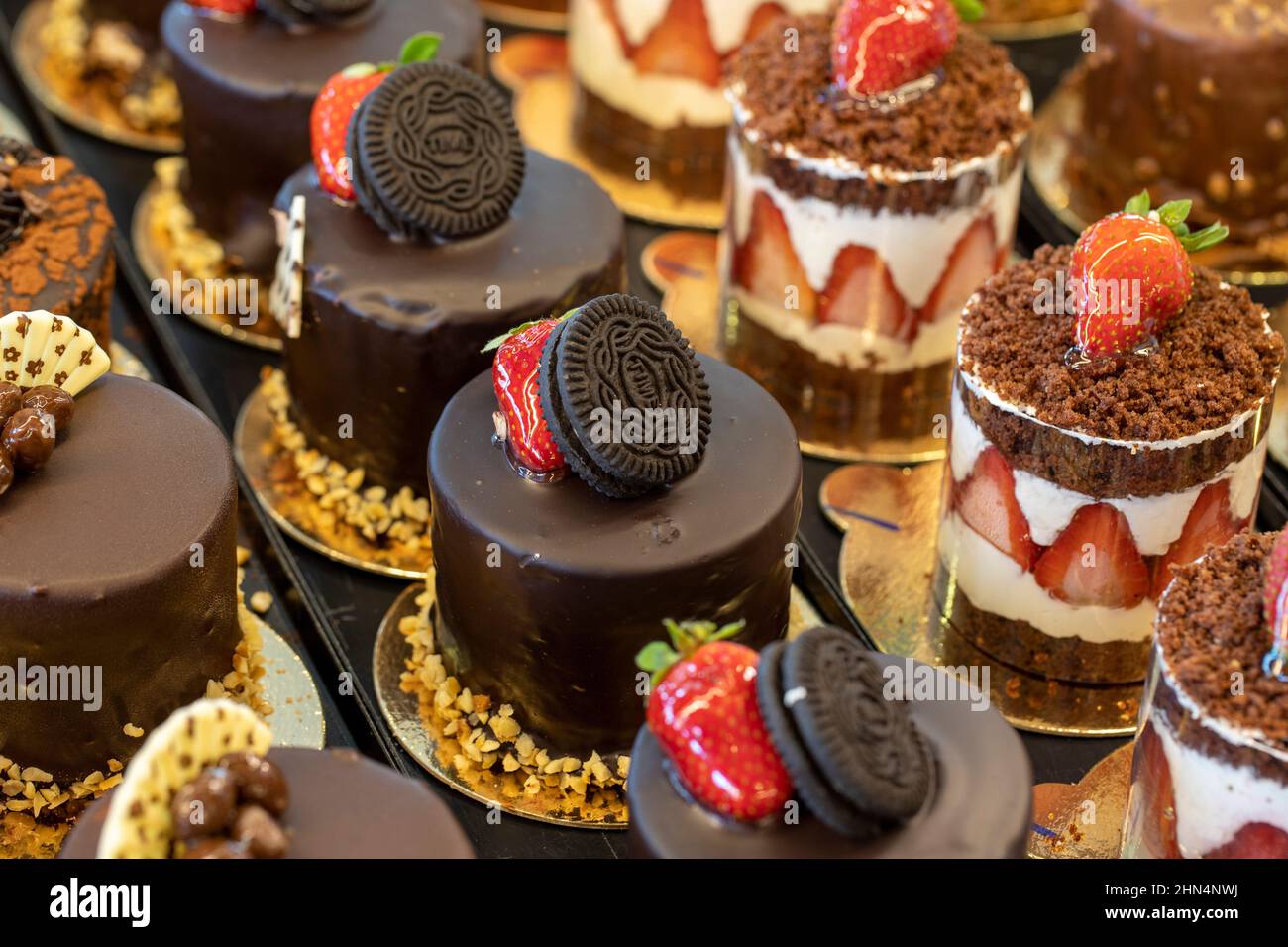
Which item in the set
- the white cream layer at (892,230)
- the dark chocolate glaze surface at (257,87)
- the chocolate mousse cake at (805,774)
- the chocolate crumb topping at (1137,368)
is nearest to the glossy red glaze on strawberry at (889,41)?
the white cream layer at (892,230)

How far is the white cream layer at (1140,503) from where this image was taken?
2781 millimetres

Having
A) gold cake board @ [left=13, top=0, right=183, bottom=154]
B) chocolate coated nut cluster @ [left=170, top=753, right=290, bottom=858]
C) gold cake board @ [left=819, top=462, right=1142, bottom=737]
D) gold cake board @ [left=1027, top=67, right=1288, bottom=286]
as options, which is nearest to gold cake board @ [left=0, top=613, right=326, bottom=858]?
chocolate coated nut cluster @ [left=170, top=753, right=290, bottom=858]

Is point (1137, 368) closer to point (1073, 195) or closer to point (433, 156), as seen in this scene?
point (433, 156)

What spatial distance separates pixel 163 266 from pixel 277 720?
137 centimetres

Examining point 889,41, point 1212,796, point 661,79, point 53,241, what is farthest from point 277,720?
point 661,79

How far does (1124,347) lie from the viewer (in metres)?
2.80

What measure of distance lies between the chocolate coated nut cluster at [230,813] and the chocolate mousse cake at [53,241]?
1229mm

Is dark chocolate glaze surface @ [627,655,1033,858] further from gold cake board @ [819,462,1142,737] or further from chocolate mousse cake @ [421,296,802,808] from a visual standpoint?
gold cake board @ [819,462,1142,737]

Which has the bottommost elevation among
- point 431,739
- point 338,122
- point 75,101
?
point 431,739

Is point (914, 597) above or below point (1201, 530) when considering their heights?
below

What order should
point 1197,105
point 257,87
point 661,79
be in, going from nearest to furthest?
point 257,87
point 1197,105
point 661,79

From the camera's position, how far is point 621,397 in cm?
263
